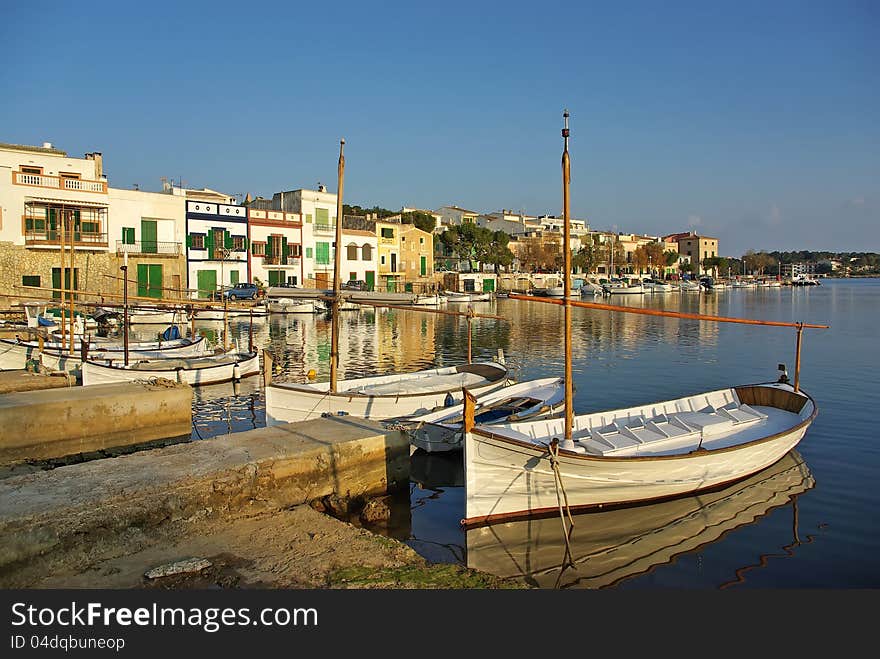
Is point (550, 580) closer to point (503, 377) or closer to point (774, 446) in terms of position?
point (774, 446)

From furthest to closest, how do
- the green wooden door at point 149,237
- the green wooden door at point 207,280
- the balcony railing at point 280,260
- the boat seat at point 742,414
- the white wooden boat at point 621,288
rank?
the white wooden boat at point 621,288 < the balcony railing at point 280,260 < the green wooden door at point 207,280 < the green wooden door at point 149,237 < the boat seat at point 742,414

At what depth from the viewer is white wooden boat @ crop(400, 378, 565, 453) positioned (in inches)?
532

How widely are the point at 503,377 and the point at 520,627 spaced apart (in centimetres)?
1284

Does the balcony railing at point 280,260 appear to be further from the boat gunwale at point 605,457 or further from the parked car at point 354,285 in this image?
the boat gunwale at point 605,457

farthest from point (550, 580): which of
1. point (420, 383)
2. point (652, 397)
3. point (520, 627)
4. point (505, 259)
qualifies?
point (505, 259)

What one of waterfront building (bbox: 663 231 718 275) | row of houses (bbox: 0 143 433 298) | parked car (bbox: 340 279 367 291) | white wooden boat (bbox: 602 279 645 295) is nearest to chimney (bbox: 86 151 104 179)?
row of houses (bbox: 0 143 433 298)

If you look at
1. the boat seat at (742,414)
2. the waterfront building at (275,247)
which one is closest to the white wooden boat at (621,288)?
the waterfront building at (275,247)

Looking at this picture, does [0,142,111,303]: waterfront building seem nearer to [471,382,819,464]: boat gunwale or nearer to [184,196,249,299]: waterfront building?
[184,196,249,299]: waterfront building

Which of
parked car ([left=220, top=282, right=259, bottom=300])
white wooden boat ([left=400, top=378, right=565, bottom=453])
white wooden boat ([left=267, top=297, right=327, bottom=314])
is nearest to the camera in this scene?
white wooden boat ([left=400, top=378, right=565, bottom=453])

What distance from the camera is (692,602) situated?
21.3ft

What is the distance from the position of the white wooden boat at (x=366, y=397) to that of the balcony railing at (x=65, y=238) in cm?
3143

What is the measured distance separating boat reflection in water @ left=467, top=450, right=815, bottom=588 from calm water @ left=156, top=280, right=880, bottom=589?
0.03m

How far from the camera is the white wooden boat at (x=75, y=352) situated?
21.9 metres

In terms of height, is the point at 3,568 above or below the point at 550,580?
above
